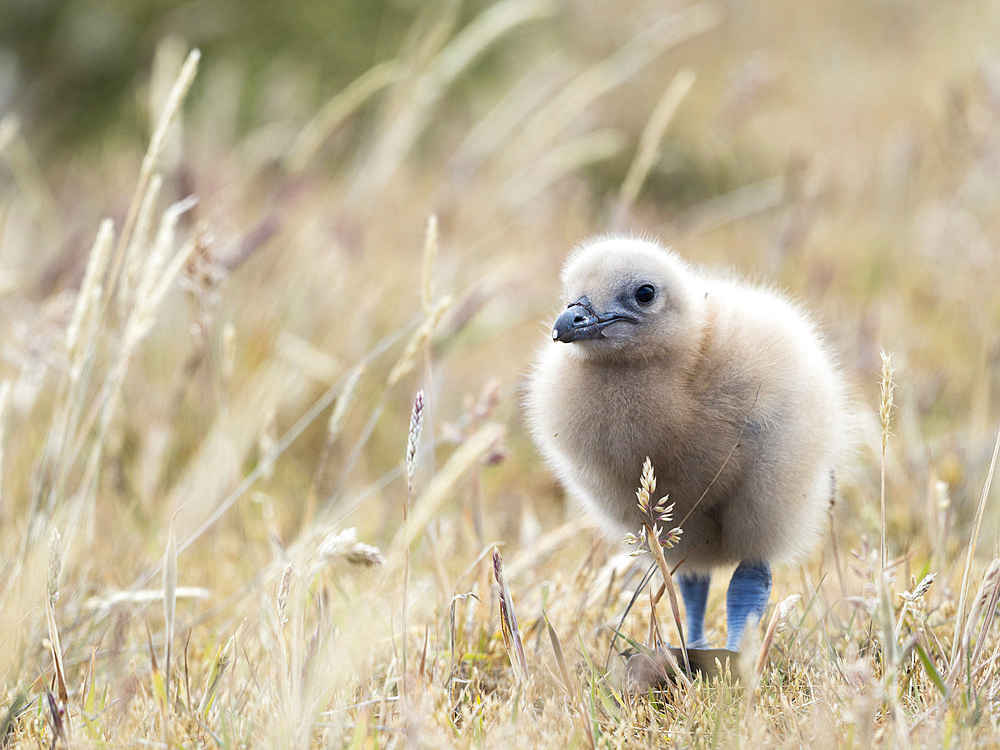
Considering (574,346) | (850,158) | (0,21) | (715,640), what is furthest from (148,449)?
(850,158)

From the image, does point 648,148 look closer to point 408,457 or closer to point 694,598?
point 694,598

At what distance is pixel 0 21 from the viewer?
801cm

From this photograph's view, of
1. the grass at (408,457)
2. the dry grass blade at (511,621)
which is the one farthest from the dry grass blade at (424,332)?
the dry grass blade at (511,621)

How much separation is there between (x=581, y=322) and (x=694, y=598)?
80 centimetres

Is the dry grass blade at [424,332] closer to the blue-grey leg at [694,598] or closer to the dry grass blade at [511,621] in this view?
the dry grass blade at [511,621]

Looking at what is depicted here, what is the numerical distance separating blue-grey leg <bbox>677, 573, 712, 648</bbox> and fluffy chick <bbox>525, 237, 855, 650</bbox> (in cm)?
11

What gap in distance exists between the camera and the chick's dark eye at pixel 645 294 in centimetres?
219

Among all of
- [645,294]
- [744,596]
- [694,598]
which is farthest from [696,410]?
[694,598]

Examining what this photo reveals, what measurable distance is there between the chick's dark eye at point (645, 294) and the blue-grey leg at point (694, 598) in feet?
2.29

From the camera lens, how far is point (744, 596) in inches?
87.1

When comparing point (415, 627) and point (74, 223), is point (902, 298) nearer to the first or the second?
point (415, 627)

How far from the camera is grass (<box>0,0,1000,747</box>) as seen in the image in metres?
1.84

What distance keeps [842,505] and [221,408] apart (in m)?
2.18

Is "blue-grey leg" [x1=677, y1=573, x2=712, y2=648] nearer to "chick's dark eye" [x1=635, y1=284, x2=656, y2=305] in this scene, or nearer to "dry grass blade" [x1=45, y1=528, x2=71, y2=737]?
"chick's dark eye" [x1=635, y1=284, x2=656, y2=305]
